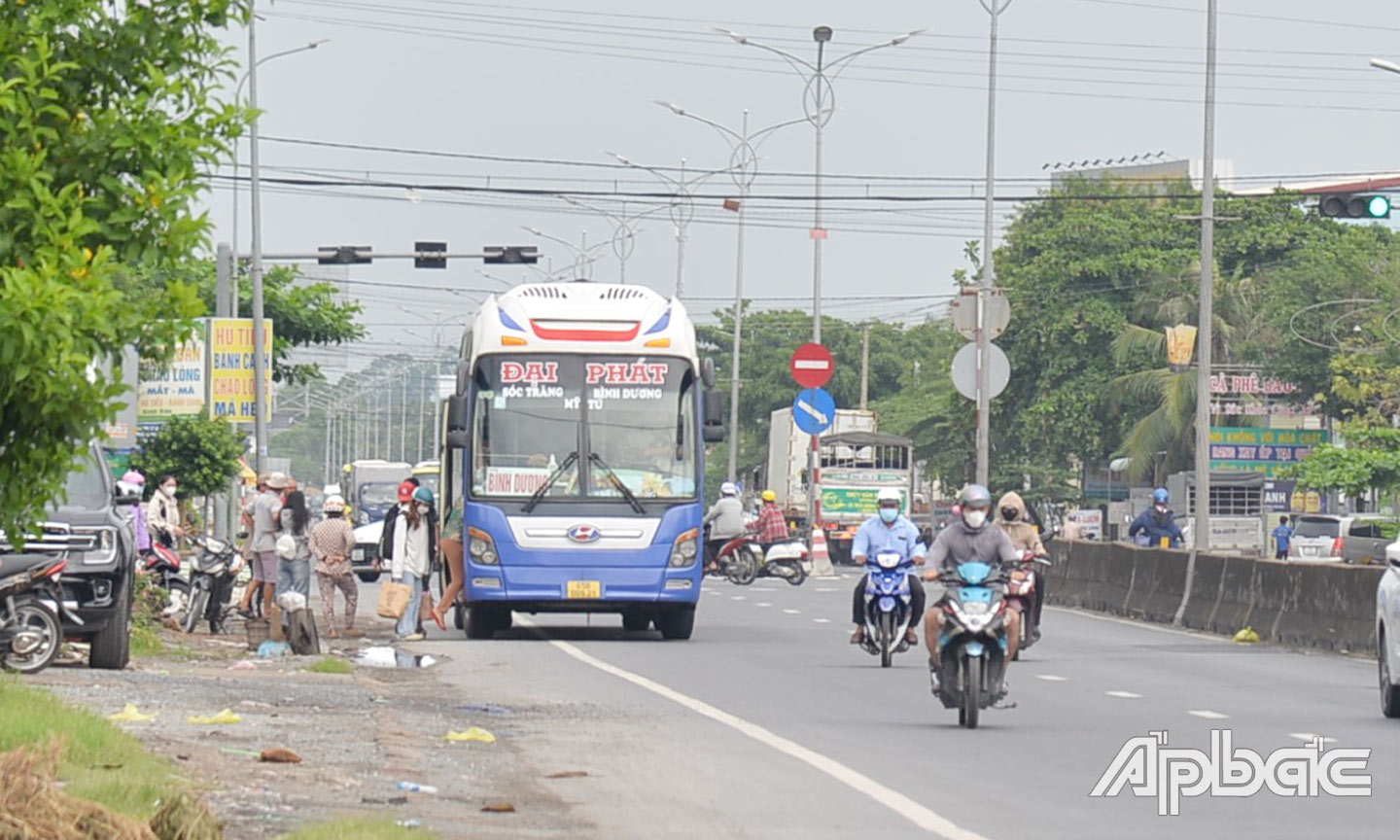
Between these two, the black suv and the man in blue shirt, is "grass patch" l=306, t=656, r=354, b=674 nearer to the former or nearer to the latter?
the black suv

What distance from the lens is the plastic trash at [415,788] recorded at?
1134cm

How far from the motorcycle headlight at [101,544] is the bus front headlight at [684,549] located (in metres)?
6.93

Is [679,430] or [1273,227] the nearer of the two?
[679,430]

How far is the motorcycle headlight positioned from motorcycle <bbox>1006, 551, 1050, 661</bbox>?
7719mm

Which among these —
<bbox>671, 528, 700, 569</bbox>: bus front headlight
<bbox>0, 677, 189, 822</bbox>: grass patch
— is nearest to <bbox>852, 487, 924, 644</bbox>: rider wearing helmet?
<bbox>671, 528, 700, 569</bbox>: bus front headlight

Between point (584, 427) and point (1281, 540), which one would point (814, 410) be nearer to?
point (584, 427)

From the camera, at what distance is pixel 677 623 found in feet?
84.5

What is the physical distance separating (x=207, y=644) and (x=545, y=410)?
4.17 meters

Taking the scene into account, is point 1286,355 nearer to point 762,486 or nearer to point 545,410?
point 762,486

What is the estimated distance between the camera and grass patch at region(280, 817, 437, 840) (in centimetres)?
888

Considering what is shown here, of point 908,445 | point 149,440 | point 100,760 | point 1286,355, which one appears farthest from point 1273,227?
point 100,760

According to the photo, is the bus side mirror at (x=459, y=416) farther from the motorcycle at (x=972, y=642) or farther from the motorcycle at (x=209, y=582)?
the motorcycle at (x=972, y=642)

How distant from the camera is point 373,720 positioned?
1523 centimetres

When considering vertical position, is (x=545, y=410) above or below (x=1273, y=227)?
below
